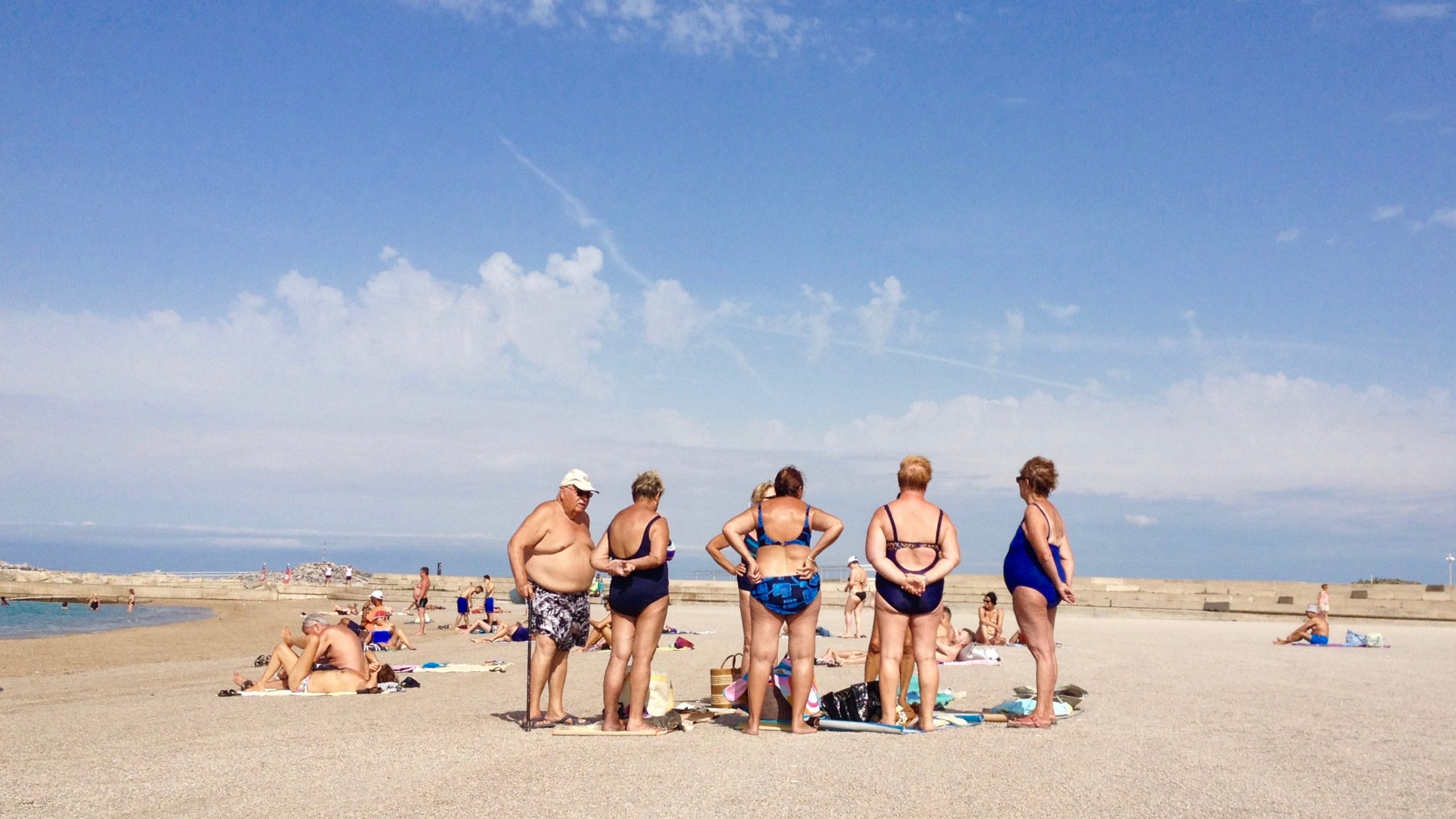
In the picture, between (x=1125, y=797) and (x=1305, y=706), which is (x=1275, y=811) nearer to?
(x=1125, y=797)

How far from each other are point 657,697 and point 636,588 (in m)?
1.35

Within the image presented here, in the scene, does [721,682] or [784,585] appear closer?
[784,585]

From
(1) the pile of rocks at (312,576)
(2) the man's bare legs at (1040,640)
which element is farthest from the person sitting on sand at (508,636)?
(1) the pile of rocks at (312,576)

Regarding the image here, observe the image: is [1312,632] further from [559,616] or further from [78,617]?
[78,617]

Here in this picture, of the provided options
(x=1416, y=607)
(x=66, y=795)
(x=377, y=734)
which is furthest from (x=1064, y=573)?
(x=1416, y=607)

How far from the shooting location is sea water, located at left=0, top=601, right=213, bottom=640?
30875 millimetres

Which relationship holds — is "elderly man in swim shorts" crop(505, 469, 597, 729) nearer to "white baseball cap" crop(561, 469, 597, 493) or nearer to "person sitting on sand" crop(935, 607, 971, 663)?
"white baseball cap" crop(561, 469, 597, 493)

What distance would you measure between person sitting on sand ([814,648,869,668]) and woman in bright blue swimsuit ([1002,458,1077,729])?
5.97 metres

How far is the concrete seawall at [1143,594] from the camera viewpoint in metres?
30.6

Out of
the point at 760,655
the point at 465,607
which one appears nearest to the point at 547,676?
the point at 760,655

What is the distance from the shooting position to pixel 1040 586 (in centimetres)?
813

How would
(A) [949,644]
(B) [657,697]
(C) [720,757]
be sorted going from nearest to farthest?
(C) [720,757] < (B) [657,697] < (A) [949,644]

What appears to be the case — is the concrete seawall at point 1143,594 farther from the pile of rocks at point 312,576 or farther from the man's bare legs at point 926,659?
the man's bare legs at point 926,659

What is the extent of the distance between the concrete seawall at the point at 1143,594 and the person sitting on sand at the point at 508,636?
12.5m
